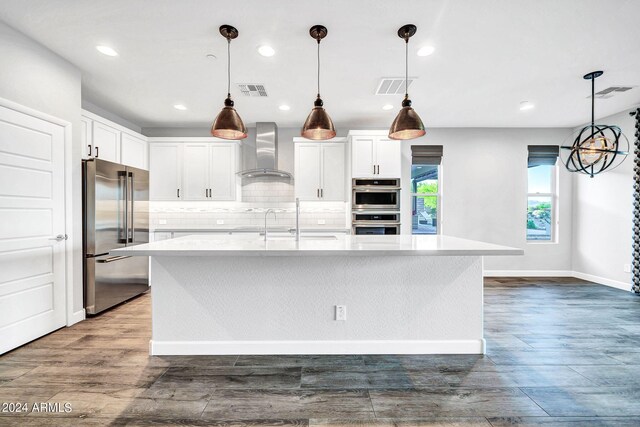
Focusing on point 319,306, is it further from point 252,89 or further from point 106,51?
A: point 106,51

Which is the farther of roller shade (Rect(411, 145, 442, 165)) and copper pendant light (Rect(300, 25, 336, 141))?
roller shade (Rect(411, 145, 442, 165))

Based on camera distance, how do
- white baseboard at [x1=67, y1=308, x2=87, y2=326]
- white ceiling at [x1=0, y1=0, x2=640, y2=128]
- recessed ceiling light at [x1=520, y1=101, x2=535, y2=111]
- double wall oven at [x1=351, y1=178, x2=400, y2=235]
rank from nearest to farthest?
white ceiling at [x1=0, y1=0, x2=640, y2=128], white baseboard at [x1=67, y1=308, x2=87, y2=326], recessed ceiling light at [x1=520, y1=101, x2=535, y2=111], double wall oven at [x1=351, y1=178, x2=400, y2=235]

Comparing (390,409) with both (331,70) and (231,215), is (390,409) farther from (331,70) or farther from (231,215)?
(231,215)

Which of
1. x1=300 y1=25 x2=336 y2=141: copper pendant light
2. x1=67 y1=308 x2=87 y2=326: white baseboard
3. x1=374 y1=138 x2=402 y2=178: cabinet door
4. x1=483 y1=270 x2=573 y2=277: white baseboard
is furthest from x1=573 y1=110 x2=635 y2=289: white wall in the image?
x1=67 y1=308 x2=87 y2=326: white baseboard

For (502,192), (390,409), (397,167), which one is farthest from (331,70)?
(502,192)

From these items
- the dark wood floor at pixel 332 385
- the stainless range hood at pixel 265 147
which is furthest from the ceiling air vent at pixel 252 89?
the dark wood floor at pixel 332 385

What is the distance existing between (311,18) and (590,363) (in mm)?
3529

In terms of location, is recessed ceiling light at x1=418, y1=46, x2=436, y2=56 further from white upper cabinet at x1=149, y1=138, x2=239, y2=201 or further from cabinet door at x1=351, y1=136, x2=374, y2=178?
white upper cabinet at x1=149, y1=138, x2=239, y2=201

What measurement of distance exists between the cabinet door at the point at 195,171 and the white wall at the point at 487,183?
3569 mm

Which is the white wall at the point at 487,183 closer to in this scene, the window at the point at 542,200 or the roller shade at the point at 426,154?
the roller shade at the point at 426,154

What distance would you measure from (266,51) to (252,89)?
94 centimetres

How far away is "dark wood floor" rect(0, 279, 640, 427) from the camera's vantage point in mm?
1721

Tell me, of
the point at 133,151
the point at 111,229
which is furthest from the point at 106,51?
the point at 133,151

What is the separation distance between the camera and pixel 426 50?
287cm
